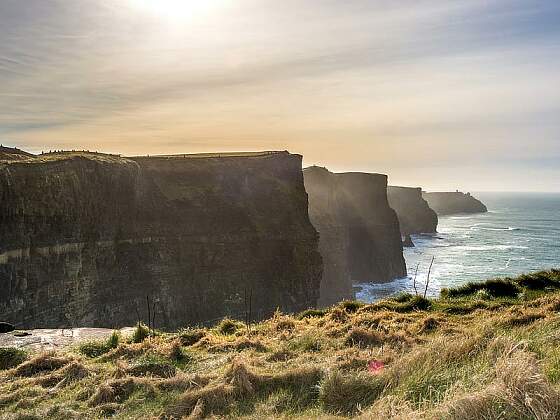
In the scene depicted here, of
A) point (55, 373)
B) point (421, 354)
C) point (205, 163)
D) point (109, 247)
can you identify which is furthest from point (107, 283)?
point (421, 354)

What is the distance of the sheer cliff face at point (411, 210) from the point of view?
15025cm

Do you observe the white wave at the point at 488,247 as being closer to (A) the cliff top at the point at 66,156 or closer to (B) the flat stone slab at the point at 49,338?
(A) the cliff top at the point at 66,156

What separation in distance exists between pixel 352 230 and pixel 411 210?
6471 cm

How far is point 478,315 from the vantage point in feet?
44.8

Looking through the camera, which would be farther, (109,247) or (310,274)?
(310,274)

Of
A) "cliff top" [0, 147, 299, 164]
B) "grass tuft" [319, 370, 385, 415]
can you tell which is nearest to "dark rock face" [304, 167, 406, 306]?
"cliff top" [0, 147, 299, 164]

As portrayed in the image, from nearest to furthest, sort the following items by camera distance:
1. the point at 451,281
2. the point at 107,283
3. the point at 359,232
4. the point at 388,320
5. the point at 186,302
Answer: the point at 388,320, the point at 107,283, the point at 186,302, the point at 451,281, the point at 359,232

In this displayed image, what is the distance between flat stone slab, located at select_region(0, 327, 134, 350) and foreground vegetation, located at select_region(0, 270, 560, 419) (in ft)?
5.28

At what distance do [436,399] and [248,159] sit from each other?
6047 cm

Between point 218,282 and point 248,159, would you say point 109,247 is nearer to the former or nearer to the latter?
point 218,282

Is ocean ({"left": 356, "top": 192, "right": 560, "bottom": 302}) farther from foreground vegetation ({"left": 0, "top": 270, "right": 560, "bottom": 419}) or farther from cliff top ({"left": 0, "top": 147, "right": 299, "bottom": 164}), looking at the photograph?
foreground vegetation ({"left": 0, "top": 270, "right": 560, "bottom": 419})

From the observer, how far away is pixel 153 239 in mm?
50812

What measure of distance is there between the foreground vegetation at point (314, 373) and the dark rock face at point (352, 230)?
6616 cm

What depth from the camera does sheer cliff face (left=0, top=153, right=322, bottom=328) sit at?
3562 cm
